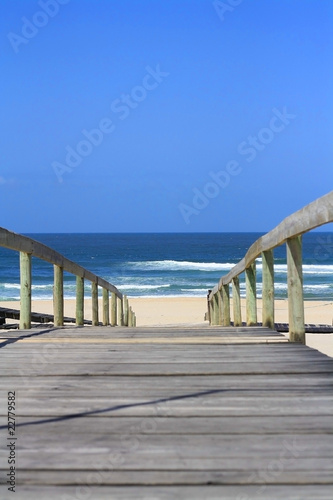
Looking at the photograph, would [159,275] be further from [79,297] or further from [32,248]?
[32,248]

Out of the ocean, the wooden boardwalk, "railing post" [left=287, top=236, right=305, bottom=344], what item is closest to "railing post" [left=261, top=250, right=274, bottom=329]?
"railing post" [left=287, top=236, right=305, bottom=344]

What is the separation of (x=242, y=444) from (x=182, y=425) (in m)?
0.30

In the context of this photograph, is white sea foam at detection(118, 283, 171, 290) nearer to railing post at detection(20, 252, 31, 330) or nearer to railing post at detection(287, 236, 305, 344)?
railing post at detection(20, 252, 31, 330)

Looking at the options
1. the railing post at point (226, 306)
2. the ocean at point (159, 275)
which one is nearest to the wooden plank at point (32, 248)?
the railing post at point (226, 306)

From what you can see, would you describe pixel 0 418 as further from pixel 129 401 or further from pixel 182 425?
pixel 182 425

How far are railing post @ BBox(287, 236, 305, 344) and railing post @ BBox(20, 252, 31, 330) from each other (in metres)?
2.41

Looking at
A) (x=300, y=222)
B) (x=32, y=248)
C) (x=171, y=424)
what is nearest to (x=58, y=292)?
(x=32, y=248)

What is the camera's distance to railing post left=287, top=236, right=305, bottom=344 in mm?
4027

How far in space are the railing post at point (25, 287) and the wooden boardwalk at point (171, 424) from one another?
1662 millimetres

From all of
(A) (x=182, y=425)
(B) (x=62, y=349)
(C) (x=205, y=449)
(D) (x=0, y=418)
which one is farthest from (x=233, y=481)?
(B) (x=62, y=349)

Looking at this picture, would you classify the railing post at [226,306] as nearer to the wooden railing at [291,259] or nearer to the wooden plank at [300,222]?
the wooden railing at [291,259]

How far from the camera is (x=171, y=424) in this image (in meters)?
2.32

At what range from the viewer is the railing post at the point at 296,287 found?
4027 mm

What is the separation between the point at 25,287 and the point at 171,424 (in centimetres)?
356
